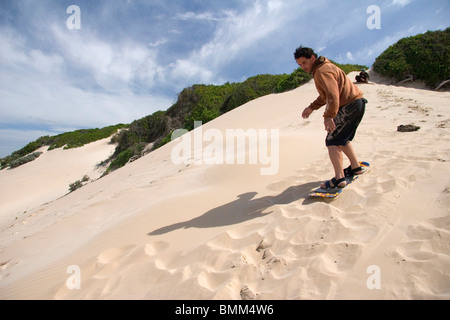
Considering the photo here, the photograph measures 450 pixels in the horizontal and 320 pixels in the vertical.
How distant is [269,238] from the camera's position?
219 cm

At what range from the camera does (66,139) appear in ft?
76.9

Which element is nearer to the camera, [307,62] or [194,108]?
[307,62]

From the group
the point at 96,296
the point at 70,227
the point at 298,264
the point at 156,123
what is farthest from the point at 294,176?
the point at 156,123

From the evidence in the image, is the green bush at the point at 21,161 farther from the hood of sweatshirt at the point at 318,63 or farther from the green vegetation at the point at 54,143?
the hood of sweatshirt at the point at 318,63

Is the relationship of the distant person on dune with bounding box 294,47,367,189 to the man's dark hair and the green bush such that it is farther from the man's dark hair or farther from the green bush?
the green bush

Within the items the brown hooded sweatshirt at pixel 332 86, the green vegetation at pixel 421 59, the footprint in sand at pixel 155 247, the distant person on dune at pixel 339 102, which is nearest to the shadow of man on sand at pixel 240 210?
the footprint in sand at pixel 155 247

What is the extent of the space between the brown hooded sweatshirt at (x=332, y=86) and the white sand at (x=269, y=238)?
100cm

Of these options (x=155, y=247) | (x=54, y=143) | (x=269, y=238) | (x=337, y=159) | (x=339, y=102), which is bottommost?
(x=155, y=247)

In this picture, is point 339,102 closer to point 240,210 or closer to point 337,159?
point 337,159

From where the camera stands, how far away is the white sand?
1.56 metres

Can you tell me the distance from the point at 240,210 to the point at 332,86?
1806mm

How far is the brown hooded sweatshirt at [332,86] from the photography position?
244 cm

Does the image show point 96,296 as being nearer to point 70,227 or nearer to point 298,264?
point 298,264

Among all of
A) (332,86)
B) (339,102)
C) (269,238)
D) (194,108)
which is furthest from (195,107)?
(269,238)
